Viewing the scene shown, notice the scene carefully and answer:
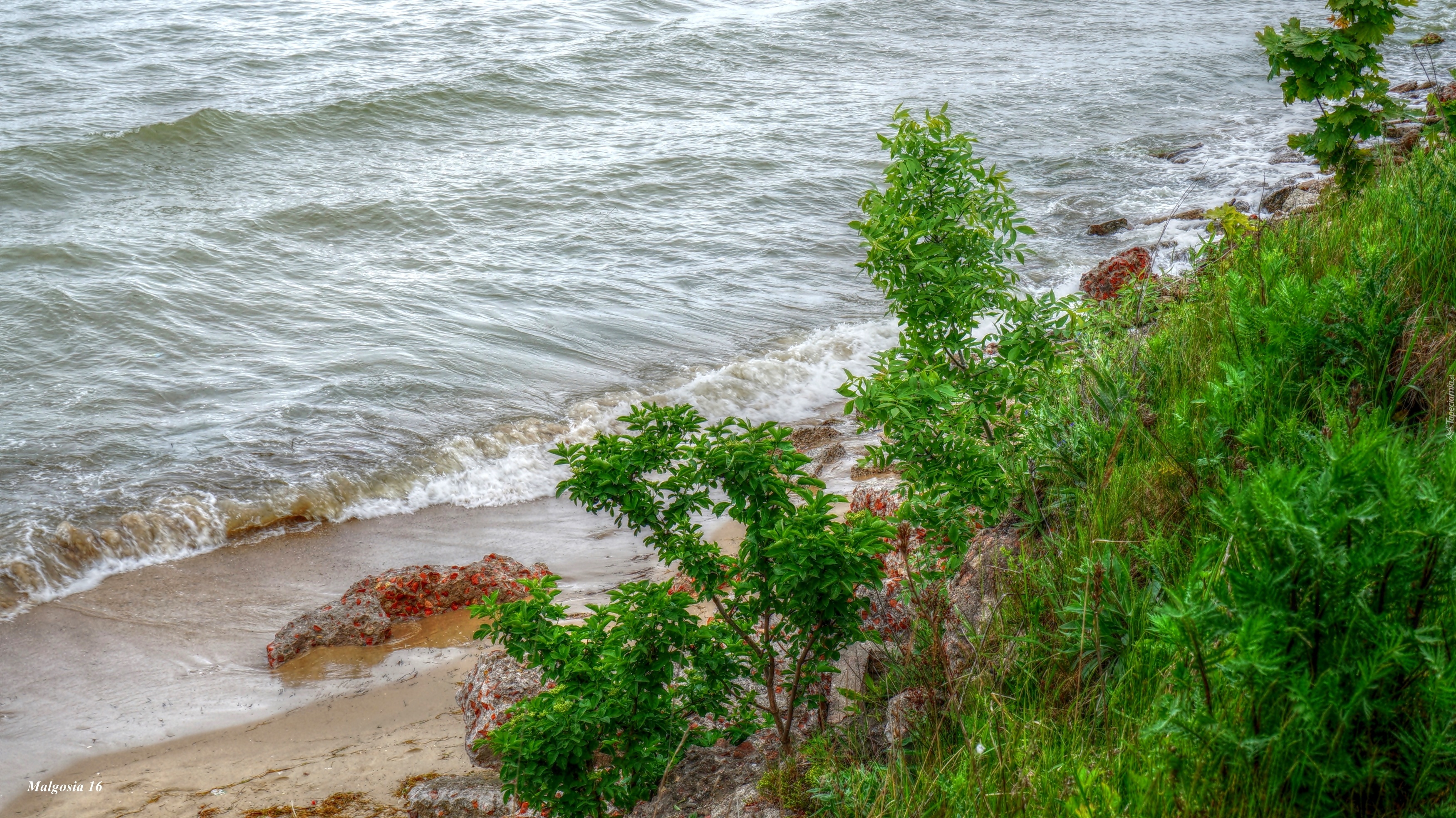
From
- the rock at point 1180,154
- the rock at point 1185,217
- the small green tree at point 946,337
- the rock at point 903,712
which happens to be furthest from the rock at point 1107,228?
the rock at point 903,712

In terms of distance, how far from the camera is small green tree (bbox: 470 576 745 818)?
11.1 ft

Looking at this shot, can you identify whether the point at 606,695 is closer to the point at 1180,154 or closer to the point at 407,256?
the point at 407,256

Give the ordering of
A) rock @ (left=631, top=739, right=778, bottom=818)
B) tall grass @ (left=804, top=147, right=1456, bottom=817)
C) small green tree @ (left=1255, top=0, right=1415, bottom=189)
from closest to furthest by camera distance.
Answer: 1. tall grass @ (left=804, top=147, right=1456, bottom=817)
2. rock @ (left=631, top=739, right=778, bottom=818)
3. small green tree @ (left=1255, top=0, right=1415, bottom=189)

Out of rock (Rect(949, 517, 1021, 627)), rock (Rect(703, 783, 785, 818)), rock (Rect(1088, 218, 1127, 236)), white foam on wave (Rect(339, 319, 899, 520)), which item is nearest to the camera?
rock (Rect(703, 783, 785, 818))

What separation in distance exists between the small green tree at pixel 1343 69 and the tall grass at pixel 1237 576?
1011mm

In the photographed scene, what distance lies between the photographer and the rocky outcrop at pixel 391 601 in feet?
21.1

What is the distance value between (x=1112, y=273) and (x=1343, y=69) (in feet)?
16.0

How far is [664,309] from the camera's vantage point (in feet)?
39.9

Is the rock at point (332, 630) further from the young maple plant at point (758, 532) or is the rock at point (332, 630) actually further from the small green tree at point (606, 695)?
the young maple plant at point (758, 532)

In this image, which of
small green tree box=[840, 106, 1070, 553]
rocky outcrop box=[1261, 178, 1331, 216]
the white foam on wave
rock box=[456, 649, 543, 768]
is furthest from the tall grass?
rocky outcrop box=[1261, 178, 1331, 216]

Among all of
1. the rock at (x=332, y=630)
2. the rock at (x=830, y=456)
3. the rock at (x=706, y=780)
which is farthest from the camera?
the rock at (x=830, y=456)

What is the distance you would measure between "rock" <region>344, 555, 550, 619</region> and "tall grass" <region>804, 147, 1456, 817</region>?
4031 millimetres

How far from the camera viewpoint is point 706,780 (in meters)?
3.65

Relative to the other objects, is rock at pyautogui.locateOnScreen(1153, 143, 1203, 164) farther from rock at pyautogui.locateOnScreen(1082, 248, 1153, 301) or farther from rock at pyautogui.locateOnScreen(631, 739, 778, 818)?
rock at pyautogui.locateOnScreen(631, 739, 778, 818)
